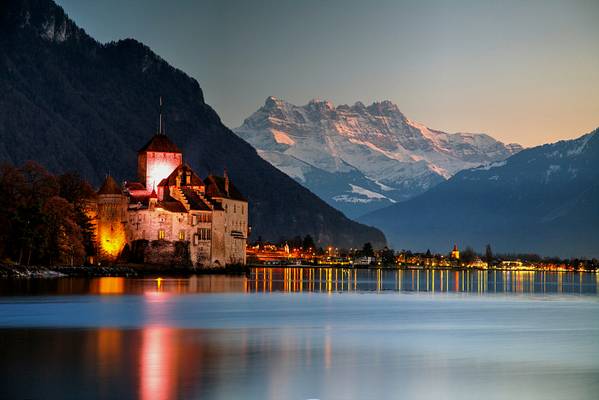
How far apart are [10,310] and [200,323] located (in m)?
12.4

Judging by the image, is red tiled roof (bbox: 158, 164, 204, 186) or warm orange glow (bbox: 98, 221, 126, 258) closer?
warm orange glow (bbox: 98, 221, 126, 258)

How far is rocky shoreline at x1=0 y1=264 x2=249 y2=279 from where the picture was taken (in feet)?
366

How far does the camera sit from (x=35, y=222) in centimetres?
11362

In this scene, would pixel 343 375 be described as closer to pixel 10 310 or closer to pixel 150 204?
pixel 10 310

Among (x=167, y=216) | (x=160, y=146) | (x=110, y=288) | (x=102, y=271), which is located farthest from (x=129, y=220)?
(x=110, y=288)

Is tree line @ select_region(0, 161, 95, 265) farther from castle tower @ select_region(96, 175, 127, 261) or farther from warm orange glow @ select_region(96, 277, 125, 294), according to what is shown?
Answer: castle tower @ select_region(96, 175, 127, 261)

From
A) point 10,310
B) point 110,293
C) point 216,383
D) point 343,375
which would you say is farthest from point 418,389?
point 110,293

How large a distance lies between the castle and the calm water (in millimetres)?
62171

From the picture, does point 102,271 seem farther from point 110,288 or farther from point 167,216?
point 110,288

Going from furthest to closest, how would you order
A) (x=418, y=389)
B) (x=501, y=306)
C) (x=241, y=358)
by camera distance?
(x=501, y=306)
(x=241, y=358)
(x=418, y=389)

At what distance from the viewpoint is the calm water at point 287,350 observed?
115 ft

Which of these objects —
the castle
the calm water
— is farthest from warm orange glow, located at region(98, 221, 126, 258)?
the calm water

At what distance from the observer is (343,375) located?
126 feet

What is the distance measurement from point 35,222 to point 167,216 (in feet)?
105
